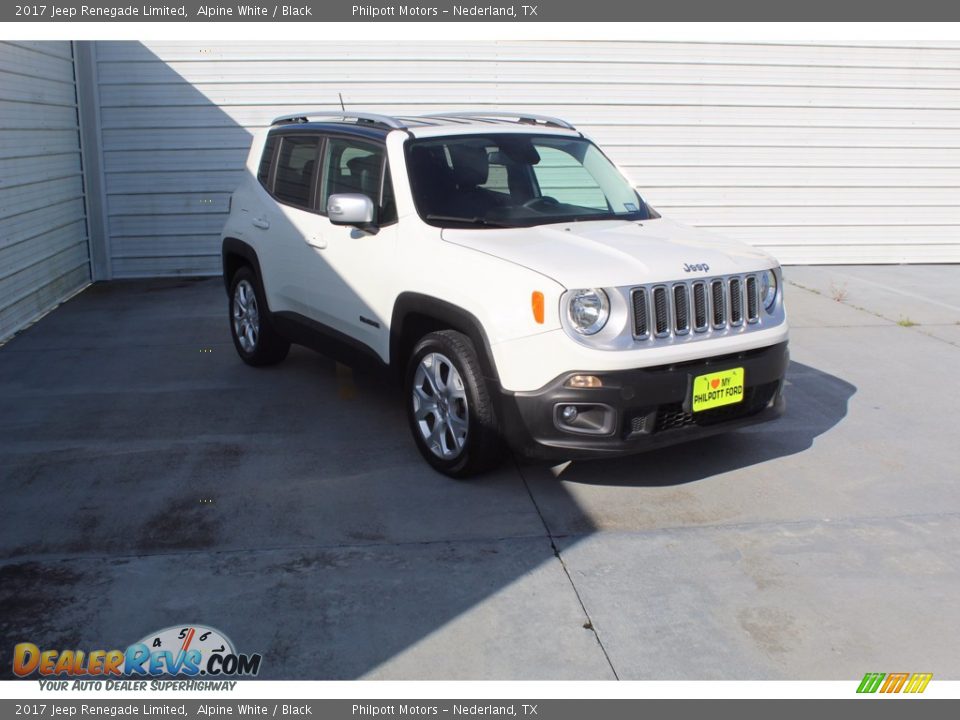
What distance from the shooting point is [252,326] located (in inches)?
301

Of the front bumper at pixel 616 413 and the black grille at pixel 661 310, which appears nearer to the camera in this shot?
the front bumper at pixel 616 413

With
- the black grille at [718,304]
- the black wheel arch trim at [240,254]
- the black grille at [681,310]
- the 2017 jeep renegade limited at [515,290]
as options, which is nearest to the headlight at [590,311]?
the 2017 jeep renegade limited at [515,290]

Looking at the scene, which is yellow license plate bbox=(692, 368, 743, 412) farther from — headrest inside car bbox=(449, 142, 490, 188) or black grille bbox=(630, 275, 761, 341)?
headrest inside car bbox=(449, 142, 490, 188)

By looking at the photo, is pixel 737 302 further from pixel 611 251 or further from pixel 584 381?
pixel 584 381

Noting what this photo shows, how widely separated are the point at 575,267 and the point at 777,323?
131cm

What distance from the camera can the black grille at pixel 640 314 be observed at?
4.77 meters

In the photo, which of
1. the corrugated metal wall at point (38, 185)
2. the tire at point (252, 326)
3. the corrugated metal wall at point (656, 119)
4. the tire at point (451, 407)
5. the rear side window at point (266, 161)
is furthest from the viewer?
the corrugated metal wall at point (656, 119)

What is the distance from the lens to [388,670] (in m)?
3.56

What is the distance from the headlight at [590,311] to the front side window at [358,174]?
1493mm

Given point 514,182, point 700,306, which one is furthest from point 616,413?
point 514,182

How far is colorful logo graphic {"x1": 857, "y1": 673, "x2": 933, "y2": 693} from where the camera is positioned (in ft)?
11.4

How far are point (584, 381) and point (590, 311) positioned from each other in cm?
33

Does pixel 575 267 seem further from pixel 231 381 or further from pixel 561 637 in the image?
pixel 231 381

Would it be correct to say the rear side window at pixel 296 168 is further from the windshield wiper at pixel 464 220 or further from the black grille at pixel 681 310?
the black grille at pixel 681 310
